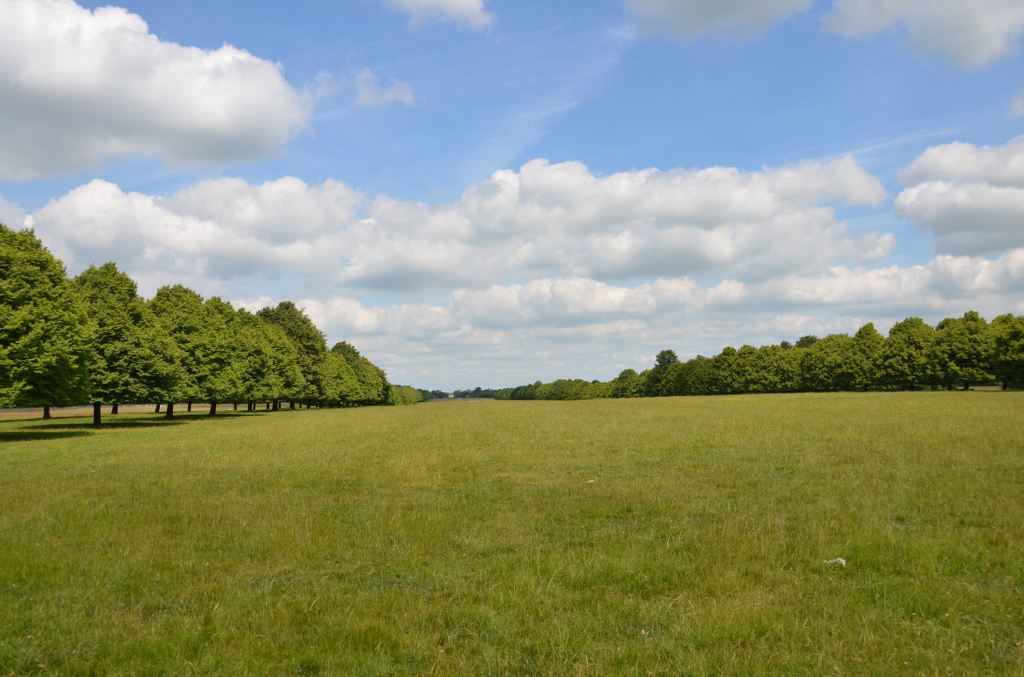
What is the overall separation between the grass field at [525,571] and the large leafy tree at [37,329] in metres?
16.1

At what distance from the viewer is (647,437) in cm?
3503

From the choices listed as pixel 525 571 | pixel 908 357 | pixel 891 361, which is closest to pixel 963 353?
pixel 908 357

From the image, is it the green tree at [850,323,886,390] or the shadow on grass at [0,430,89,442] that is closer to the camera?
the shadow on grass at [0,430,89,442]

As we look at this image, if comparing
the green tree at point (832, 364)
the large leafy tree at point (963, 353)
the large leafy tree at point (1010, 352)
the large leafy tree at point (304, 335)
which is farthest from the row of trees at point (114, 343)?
the large leafy tree at point (963, 353)

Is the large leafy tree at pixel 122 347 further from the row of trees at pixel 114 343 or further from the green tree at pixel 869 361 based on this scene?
the green tree at pixel 869 361

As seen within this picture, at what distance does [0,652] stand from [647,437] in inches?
1207

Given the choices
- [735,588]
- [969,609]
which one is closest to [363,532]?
[735,588]

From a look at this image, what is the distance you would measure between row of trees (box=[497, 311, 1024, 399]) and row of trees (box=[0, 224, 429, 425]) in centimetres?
10105

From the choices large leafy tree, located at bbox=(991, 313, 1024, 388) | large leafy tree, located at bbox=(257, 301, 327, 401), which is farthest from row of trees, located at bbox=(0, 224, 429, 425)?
large leafy tree, located at bbox=(991, 313, 1024, 388)

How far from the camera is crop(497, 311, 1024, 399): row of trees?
103 m

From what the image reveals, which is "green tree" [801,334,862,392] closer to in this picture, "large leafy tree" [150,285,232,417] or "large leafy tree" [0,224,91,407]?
"large leafy tree" [150,285,232,417]

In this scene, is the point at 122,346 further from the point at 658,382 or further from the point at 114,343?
the point at 658,382

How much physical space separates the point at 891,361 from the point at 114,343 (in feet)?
392

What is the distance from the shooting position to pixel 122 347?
1938 inches
